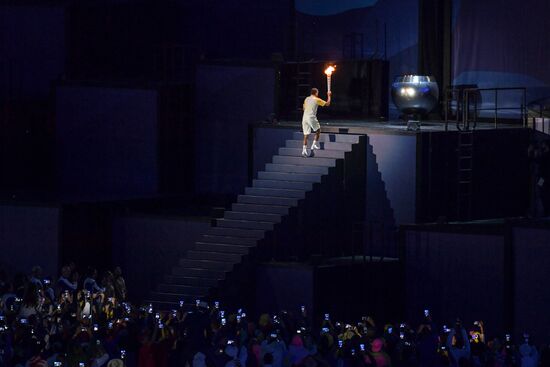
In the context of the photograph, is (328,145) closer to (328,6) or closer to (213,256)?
(213,256)

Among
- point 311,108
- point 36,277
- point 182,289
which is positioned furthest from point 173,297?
point 311,108

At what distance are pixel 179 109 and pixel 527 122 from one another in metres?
7.48

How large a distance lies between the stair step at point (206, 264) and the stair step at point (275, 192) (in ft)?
6.11

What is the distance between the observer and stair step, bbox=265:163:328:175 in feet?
116

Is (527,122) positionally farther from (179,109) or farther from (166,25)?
(166,25)

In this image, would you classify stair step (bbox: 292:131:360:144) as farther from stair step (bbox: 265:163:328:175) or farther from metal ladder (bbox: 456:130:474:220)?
metal ladder (bbox: 456:130:474:220)

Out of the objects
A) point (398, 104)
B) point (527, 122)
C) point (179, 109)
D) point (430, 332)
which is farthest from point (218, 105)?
point (430, 332)

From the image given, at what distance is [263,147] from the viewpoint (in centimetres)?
3775

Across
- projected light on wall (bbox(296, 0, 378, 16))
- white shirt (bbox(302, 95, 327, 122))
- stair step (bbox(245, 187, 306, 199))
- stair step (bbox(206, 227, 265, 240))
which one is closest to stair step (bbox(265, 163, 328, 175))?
stair step (bbox(245, 187, 306, 199))

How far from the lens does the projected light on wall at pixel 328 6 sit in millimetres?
41281

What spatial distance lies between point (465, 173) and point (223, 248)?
475 centimetres

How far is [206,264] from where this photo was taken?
34.6m

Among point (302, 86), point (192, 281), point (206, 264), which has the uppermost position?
point (302, 86)

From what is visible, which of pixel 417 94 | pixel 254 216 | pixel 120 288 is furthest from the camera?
pixel 417 94
